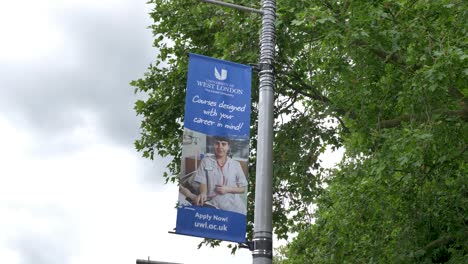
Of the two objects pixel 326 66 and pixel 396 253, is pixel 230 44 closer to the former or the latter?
pixel 326 66

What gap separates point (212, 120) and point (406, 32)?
620cm

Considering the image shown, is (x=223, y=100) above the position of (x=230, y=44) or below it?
below

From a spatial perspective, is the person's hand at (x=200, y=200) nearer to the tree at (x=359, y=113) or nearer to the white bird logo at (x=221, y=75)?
the white bird logo at (x=221, y=75)

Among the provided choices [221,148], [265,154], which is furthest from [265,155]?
[221,148]

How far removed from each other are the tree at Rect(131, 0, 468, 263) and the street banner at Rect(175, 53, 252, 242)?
155 inches

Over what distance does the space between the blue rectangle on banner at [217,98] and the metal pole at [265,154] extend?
0.22 meters

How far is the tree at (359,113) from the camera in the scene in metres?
13.1

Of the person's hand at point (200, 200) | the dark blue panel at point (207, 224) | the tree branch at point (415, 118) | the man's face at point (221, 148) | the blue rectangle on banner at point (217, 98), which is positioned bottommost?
the dark blue panel at point (207, 224)

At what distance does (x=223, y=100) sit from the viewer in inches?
348

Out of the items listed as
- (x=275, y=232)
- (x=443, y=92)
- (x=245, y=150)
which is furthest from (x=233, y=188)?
(x=275, y=232)

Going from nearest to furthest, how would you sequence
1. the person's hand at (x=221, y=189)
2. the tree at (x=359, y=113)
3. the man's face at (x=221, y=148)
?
the person's hand at (x=221, y=189), the man's face at (x=221, y=148), the tree at (x=359, y=113)

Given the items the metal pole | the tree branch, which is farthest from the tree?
the metal pole

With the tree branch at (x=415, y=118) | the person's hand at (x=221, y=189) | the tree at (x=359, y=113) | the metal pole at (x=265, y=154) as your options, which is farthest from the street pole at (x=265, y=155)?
the tree branch at (x=415, y=118)

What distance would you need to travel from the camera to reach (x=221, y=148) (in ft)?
28.1
